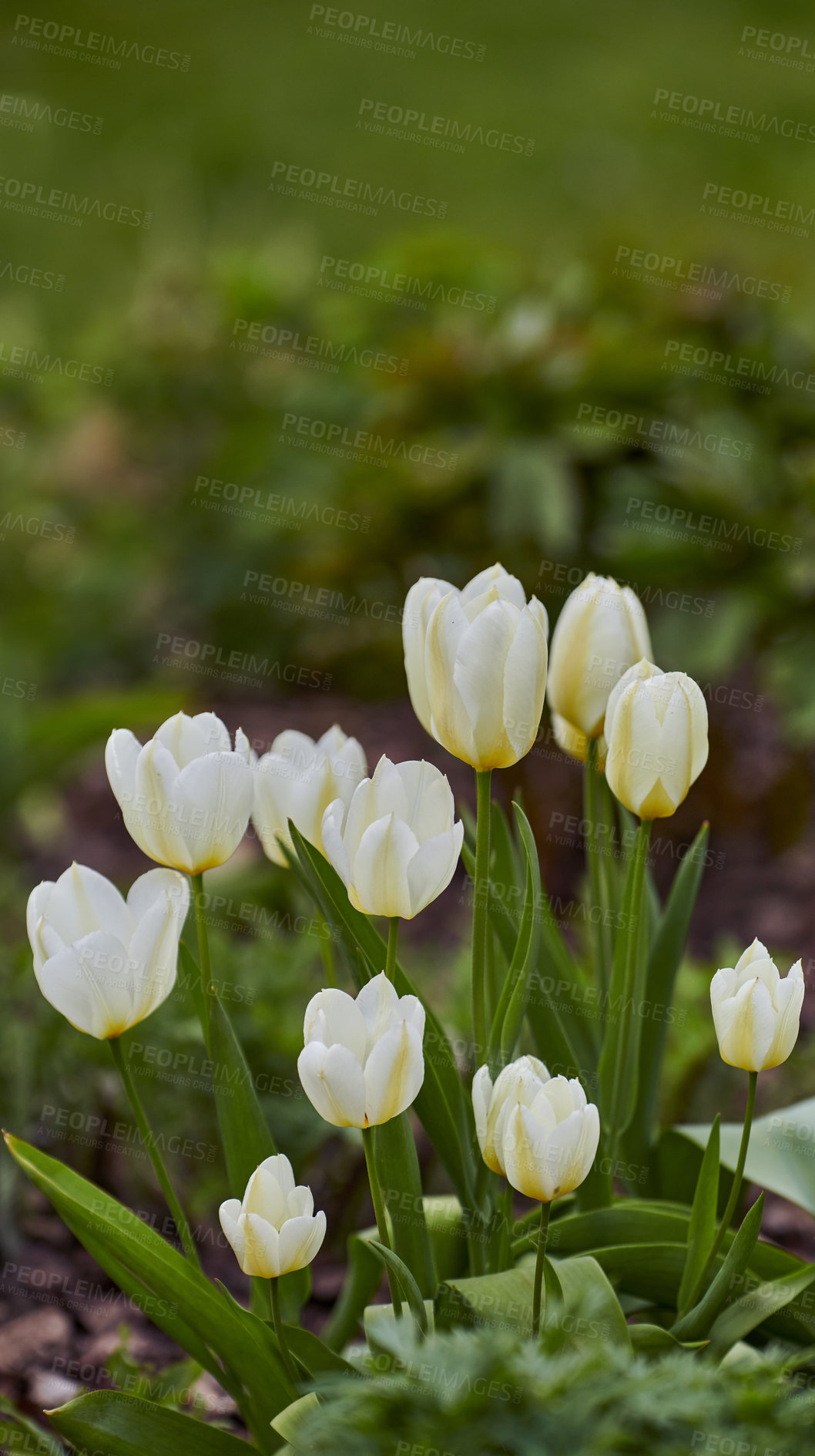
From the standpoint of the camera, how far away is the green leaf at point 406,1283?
3.79 feet

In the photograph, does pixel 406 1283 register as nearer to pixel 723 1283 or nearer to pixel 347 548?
pixel 723 1283

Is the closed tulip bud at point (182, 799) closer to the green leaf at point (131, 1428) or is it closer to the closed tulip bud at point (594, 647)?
the closed tulip bud at point (594, 647)

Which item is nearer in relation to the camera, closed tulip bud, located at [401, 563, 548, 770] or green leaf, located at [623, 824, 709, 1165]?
closed tulip bud, located at [401, 563, 548, 770]

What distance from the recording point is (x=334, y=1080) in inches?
43.9

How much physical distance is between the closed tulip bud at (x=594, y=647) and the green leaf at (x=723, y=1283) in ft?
1.82

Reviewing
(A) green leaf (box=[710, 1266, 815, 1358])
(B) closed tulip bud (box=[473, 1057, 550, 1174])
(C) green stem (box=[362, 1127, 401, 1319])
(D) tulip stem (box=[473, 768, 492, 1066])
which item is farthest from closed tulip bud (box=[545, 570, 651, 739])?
(A) green leaf (box=[710, 1266, 815, 1358])

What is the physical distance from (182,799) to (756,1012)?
1.98 ft

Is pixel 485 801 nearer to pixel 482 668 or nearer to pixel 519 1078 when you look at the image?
pixel 482 668

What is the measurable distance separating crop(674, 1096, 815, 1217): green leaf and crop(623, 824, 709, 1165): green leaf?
8 cm

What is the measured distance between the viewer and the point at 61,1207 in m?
1.24

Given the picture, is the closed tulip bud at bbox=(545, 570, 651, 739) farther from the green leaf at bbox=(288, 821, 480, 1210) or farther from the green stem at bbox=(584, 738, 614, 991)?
the green leaf at bbox=(288, 821, 480, 1210)

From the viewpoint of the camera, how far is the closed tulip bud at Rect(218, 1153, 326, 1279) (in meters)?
1.16

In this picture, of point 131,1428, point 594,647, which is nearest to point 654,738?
point 594,647

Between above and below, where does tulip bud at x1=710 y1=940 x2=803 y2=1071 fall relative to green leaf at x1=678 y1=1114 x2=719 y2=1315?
above
